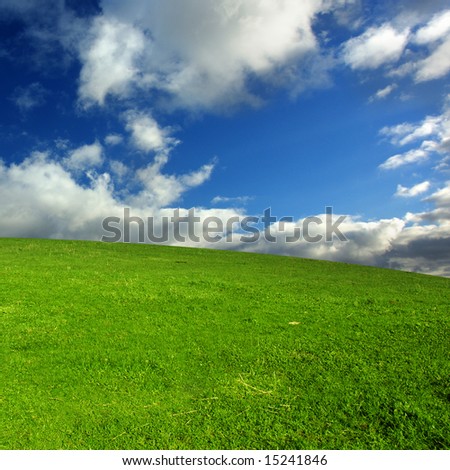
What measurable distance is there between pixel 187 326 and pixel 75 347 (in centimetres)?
339

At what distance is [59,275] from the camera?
22.2 meters

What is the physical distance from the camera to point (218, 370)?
34.6 ft

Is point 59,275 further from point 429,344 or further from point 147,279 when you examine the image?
point 429,344

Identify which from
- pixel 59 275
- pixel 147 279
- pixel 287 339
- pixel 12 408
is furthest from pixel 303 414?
pixel 59 275

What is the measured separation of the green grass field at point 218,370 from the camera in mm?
7809

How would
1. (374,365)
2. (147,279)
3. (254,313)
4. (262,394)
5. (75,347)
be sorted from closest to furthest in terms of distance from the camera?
(262,394) < (374,365) < (75,347) < (254,313) < (147,279)

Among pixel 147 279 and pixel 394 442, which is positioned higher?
pixel 147 279

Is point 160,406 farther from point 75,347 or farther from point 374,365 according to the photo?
point 374,365

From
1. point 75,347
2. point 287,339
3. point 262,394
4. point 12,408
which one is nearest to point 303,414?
point 262,394

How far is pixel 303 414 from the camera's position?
27.4 ft

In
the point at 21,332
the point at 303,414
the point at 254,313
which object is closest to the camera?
the point at 303,414

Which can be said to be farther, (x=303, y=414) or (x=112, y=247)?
(x=112, y=247)

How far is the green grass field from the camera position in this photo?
7.81 metres

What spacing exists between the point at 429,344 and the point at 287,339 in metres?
3.90
